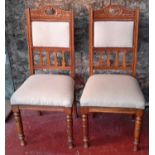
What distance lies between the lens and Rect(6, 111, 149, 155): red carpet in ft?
6.58

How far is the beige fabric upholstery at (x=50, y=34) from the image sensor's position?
2049 millimetres

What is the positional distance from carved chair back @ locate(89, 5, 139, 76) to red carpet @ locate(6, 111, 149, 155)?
0.52 metres

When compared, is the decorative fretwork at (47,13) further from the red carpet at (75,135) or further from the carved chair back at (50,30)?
the red carpet at (75,135)

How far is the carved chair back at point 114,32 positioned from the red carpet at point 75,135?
20.4 inches

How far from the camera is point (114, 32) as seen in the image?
6.65 feet

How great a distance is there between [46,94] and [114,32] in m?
0.73

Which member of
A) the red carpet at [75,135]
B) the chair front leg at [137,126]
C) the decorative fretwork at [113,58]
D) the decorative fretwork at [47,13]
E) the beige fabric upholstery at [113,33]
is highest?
the decorative fretwork at [47,13]

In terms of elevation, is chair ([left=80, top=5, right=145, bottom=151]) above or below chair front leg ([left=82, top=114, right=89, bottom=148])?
above

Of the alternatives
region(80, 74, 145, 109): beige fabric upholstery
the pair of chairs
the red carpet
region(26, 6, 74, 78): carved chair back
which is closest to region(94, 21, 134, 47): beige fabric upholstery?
the pair of chairs

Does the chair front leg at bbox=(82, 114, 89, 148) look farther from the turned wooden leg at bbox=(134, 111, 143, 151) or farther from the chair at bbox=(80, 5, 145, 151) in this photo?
the turned wooden leg at bbox=(134, 111, 143, 151)

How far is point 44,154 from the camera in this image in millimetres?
1976

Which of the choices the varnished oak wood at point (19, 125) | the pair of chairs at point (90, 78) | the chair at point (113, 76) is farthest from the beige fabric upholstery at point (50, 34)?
the varnished oak wood at point (19, 125)

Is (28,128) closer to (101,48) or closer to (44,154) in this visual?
(44,154)
